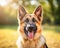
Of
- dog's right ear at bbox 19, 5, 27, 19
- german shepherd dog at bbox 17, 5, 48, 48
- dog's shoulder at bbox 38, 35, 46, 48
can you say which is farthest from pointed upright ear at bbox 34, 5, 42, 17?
dog's shoulder at bbox 38, 35, 46, 48

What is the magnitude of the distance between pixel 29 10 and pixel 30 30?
0.85 feet

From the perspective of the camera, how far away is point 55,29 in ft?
7.95

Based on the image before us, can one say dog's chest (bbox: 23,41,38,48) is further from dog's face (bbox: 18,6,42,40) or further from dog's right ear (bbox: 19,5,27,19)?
dog's right ear (bbox: 19,5,27,19)

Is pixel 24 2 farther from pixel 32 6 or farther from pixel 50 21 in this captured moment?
pixel 50 21

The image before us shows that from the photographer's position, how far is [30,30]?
2.17 meters

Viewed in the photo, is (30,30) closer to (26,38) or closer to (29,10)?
(26,38)

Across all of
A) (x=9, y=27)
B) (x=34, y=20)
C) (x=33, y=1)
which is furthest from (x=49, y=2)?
(x=9, y=27)

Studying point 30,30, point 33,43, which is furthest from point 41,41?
point 30,30

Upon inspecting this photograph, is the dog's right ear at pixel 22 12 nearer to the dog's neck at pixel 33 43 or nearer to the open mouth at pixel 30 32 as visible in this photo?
the open mouth at pixel 30 32

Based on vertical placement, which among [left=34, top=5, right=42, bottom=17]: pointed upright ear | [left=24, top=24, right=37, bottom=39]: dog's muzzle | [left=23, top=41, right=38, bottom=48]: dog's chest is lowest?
[left=23, top=41, right=38, bottom=48]: dog's chest

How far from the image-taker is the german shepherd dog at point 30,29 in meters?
2.20

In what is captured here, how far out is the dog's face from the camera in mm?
2191

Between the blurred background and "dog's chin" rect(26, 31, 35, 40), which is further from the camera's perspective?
the blurred background

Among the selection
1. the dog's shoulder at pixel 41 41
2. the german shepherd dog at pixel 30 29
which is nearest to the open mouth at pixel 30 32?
the german shepherd dog at pixel 30 29
